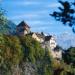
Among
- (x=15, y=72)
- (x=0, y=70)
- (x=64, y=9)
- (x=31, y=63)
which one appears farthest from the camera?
(x=31, y=63)

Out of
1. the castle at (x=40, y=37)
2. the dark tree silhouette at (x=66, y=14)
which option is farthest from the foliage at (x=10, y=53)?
the castle at (x=40, y=37)

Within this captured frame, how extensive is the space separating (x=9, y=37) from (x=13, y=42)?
2.28 feet

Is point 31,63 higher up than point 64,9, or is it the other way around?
point 64,9

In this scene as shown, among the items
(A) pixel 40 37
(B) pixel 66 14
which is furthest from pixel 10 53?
(A) pixel 40 37

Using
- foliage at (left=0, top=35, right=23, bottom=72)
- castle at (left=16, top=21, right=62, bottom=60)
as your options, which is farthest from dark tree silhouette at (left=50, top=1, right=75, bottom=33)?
castle at (left=16, top=21, right=62, bottom=60)

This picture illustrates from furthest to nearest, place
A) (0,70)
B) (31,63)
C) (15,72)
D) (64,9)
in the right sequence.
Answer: (31,63) < (15,72) < (0,70) < (64,9)

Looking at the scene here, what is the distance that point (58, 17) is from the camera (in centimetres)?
2003

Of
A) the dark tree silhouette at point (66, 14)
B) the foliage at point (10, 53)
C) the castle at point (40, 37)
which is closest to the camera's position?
the dark tree silhouette at point (66, 14)

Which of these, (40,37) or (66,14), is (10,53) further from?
(40,37)

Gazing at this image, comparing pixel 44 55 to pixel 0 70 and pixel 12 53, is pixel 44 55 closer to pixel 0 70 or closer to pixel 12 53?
pixel 12 53

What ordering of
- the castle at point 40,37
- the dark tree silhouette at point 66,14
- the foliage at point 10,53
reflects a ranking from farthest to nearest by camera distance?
the castle at point 40,37 → the foliage at point 10,53 → the dark tree silhouette at point 66,14

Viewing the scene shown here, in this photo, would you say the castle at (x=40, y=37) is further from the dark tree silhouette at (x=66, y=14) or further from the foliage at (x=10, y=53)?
the dark tree silhouette at (x=66, y=14)

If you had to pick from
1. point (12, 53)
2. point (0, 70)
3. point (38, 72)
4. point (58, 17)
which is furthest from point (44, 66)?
point (58, 17)

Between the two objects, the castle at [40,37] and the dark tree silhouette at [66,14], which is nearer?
the dark tree silhouette at [66,14]
